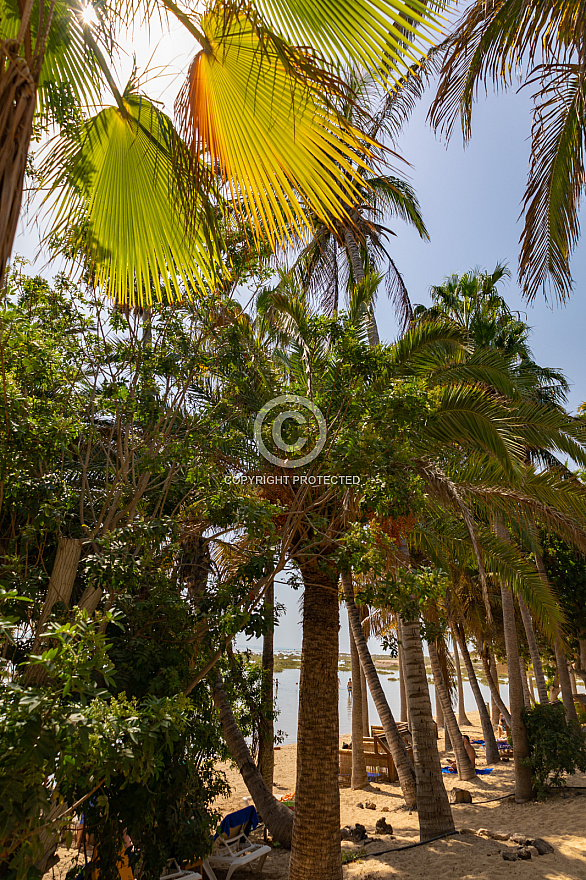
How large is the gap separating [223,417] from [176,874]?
18.9ft

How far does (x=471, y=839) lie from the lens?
335 inches

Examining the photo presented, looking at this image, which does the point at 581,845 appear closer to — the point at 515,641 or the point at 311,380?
the point at 515,641

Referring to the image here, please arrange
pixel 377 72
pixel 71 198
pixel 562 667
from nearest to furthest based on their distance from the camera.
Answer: pixel 377 72, pixel 71 198, pixel 562 667

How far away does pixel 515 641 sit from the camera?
12.9 meters

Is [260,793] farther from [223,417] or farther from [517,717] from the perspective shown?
[223,417]

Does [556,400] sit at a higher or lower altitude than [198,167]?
higher

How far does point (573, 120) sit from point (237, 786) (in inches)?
659

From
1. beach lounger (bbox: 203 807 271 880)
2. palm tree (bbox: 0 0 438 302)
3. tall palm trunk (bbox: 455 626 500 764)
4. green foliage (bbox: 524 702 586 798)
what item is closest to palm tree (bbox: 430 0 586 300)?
palm tree (bbox: 0 0 438 302)

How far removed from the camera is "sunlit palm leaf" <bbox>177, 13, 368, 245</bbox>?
194 centimetres

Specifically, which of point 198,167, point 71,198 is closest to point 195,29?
point 198,167

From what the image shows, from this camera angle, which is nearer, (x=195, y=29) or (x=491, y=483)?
(x=195, y=29)

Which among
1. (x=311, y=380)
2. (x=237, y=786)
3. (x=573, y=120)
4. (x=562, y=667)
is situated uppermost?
(x=573, y=120)

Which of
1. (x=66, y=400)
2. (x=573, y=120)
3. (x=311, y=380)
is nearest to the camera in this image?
(x=573, y=120)

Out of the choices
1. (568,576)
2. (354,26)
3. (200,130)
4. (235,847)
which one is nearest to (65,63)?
(200,130)
